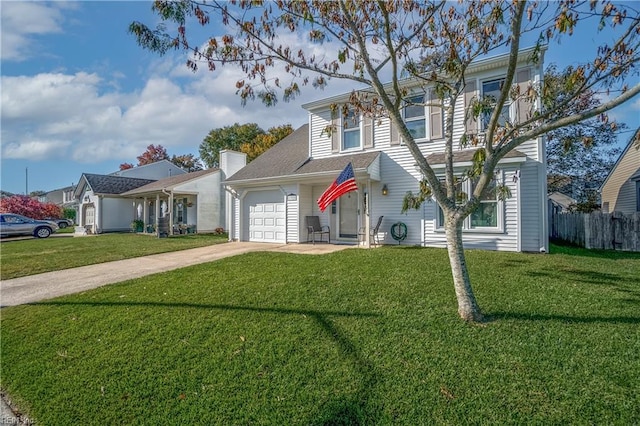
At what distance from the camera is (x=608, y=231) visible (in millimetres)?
10039

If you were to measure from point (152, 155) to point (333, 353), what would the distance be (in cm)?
4861

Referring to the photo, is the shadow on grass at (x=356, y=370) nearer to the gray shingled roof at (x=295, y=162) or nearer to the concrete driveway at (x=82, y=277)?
the concrete driveway at (x=82, y=277)

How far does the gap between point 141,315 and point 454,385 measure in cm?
448

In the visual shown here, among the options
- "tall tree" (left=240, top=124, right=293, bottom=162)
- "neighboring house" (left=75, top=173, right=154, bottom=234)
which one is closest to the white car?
"neighboring house" (left=75, top=173, right=154, bottom=234)

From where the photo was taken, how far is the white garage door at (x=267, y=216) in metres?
12.8

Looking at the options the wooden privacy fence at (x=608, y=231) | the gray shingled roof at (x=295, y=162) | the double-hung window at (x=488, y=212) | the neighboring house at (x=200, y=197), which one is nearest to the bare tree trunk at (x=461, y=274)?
the double-hung window at (x=488, y=212)

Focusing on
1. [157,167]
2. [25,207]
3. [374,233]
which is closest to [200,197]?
[374,233]

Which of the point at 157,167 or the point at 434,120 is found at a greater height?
the point at 157,167

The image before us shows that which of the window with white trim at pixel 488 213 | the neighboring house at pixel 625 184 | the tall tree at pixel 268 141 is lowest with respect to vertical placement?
the window with white trim at pixel 488 213

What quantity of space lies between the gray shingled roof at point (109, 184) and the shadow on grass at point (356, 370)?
23103 millimetres

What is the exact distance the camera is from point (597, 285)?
5477mm

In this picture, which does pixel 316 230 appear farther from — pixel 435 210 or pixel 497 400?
pixel 497 400

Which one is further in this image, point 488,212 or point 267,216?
point 267,216

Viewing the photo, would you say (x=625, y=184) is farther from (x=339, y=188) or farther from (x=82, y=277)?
(x=82, y=277)
